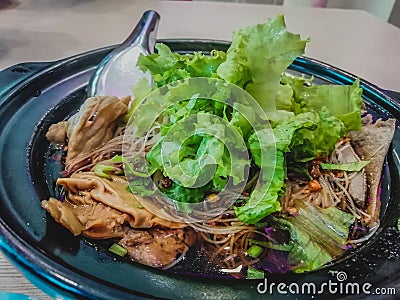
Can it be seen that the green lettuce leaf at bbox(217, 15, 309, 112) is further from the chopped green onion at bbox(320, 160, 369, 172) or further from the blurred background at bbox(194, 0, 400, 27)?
the blurred background at bbox(194, 0, 400, 27)

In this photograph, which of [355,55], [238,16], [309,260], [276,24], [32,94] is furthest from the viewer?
[238,16]

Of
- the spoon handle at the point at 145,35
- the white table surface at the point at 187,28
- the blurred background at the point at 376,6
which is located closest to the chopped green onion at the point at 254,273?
the spoon handle at the point at 145,35

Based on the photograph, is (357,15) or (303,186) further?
(357,15)

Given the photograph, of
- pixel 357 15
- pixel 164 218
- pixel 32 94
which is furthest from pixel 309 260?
pixel 357 15

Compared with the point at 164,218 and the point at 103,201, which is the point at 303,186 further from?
the point at 103,201

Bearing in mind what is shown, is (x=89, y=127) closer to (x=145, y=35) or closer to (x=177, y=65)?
(x=177, y=65)

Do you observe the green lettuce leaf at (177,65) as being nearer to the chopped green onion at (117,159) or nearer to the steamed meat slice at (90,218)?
the chopped green onion at (117,159)

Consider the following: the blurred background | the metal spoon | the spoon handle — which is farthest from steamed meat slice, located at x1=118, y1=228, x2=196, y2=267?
the blurred background
